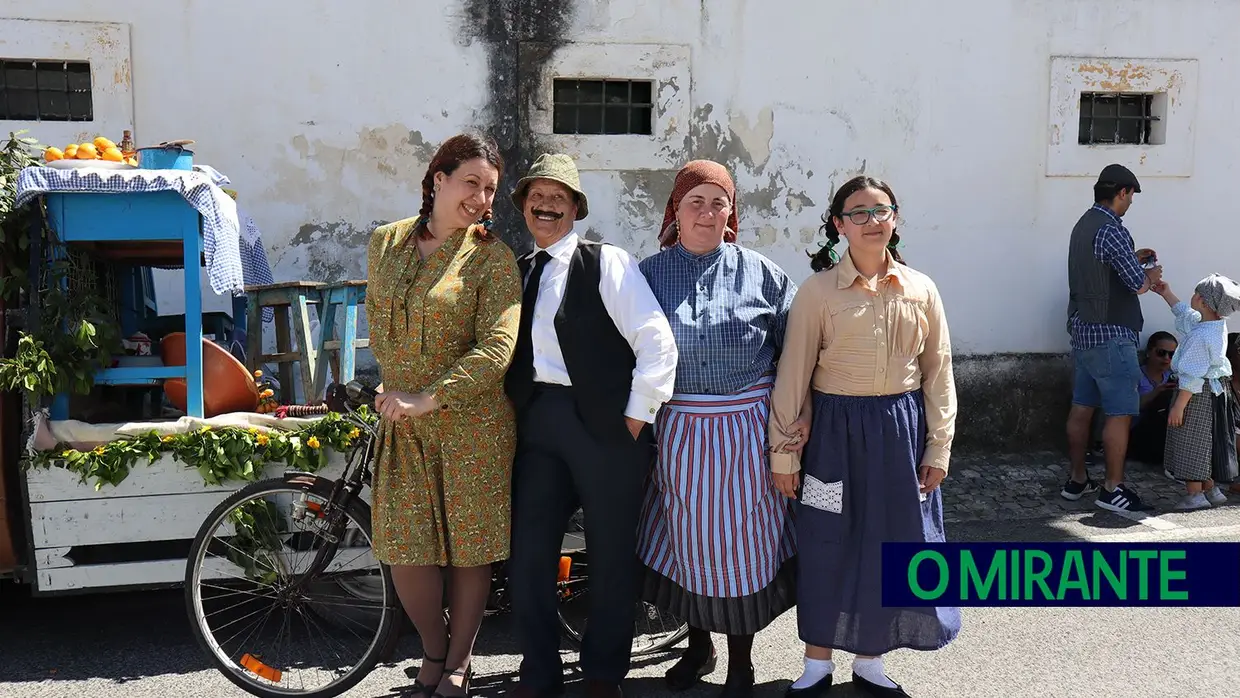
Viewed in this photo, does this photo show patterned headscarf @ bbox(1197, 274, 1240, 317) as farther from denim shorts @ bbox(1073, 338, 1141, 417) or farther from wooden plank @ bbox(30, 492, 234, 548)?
wooden plank @ bbox(30, 492, 234, 548)

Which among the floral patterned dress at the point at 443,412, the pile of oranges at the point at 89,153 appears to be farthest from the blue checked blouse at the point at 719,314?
the pile of oranges at the point at 89,153

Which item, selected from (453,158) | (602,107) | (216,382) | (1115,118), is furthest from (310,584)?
(1115,118)

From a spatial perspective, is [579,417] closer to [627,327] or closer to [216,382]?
[627,327]

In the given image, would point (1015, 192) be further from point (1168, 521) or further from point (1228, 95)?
point (1168, 521)

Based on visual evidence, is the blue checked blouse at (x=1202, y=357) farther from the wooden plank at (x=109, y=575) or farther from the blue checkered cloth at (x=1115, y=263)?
the wooden plank at (x=109, y=575)

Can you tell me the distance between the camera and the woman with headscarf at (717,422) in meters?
3.35

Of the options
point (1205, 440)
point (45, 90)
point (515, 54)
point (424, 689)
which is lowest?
point (424, 689)

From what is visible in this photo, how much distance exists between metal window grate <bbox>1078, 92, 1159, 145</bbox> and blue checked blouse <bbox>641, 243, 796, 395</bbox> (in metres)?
5.12

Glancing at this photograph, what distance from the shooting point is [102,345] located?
3893 mm

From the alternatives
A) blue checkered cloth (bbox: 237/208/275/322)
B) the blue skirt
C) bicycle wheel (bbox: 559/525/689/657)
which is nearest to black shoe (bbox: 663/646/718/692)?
bicycle wheel (bbox: 559/525/689/657)

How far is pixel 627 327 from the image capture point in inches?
128

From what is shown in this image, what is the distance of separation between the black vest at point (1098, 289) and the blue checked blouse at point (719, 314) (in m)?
3.51

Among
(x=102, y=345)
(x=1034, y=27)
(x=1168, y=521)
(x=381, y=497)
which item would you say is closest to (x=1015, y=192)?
(x=1034, y=27)

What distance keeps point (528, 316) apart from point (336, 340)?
6.24ft
